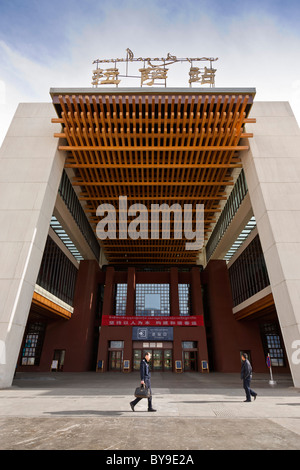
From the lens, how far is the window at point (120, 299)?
30438 mm

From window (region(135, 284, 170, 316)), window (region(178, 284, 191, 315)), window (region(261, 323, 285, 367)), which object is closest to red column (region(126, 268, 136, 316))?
window (region(135, 284, 170, 316))

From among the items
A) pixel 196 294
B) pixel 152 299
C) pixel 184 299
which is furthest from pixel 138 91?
pixel 184 299

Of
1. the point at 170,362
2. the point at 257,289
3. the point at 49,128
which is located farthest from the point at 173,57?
the point at 170,362

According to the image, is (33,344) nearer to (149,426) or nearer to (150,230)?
(150,230)

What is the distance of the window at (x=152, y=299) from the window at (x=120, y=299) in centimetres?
141

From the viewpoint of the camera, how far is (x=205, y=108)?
15.9 m

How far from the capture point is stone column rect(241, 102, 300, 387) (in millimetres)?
12953

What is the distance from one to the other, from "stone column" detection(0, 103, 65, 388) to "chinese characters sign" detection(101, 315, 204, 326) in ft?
47.6

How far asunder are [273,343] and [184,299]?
9.66 metres

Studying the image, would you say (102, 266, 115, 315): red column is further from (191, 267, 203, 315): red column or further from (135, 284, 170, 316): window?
(191, 267, 203, 315): red column

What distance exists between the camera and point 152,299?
99.7ft

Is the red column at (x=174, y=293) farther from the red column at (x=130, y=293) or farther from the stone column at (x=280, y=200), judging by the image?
the stone column at (x=280, y=200)
